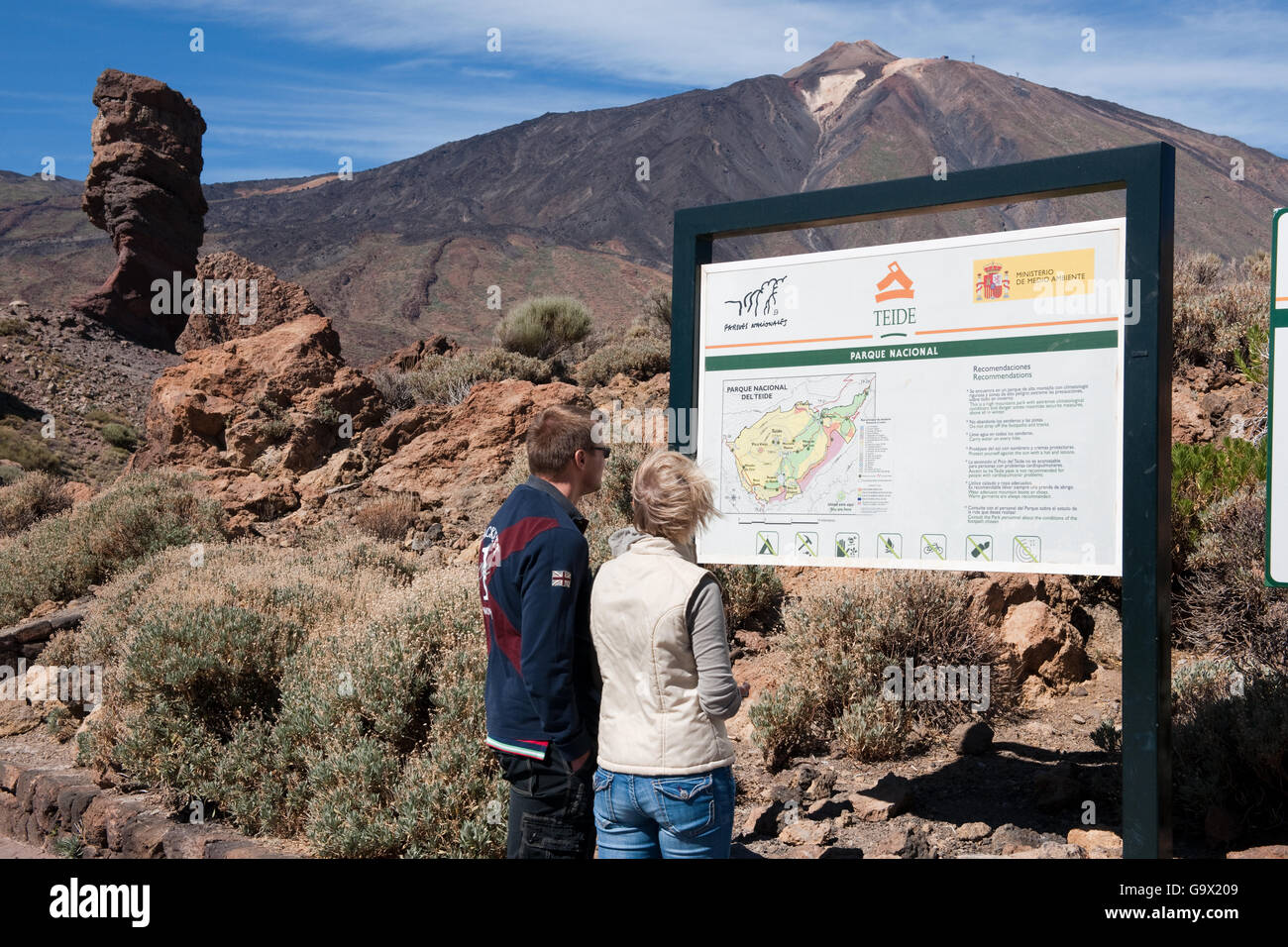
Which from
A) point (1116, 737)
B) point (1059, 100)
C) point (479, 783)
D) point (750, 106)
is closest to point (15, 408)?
point (479, 783)

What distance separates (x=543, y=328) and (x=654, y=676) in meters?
12.5

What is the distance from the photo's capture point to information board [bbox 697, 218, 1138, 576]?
2.93 metres

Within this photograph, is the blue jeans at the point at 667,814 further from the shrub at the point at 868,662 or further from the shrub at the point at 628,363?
the shrub at the point at 628,363

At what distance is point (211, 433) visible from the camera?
35.0 ft

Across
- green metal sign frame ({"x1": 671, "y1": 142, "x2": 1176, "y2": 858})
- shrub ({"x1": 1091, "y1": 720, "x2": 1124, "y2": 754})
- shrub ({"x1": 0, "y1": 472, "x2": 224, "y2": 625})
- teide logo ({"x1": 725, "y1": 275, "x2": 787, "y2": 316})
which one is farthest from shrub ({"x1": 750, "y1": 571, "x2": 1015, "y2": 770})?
shrub ({"x1": 0, "y1": 472, "x2": 224, "y2": 625})

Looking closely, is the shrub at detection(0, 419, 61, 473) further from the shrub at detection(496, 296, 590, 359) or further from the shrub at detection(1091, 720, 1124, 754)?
the shrub at detection(1091, 720, 1124, 754)

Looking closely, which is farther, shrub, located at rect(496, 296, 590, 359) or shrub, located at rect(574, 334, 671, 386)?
shrub, located at rect(496, 296, 590, 359)

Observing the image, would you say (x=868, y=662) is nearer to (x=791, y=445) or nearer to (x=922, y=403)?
(x=791, y=445)

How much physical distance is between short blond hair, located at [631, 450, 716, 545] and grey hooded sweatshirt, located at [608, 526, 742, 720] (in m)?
0.16

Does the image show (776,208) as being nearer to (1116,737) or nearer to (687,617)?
(687,617)

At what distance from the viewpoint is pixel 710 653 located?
2.18m

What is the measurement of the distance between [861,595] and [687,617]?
2836mm

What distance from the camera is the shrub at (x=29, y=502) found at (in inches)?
432

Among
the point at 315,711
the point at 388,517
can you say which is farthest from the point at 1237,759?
the point at 388,517
